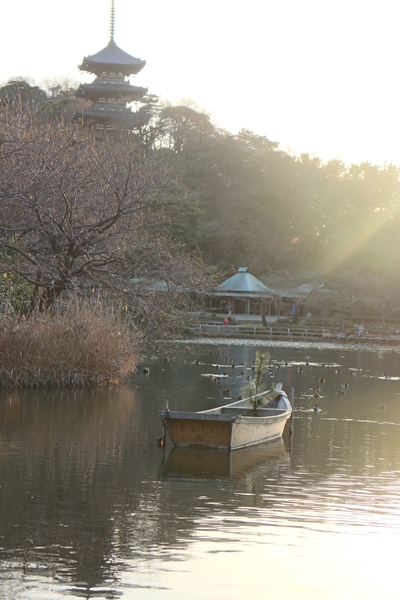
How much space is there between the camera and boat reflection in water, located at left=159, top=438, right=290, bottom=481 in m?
10.7

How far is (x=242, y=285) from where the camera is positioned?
Answer: 52.2 metres

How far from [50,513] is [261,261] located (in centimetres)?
5150

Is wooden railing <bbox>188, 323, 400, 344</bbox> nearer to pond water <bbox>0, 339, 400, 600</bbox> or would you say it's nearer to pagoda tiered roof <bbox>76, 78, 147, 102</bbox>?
pagoda tiered roof <bbox>76, 78, 147, 102</bbox>

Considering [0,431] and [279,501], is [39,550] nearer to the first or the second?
[279,501]

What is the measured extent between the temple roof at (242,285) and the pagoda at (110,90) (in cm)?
1210

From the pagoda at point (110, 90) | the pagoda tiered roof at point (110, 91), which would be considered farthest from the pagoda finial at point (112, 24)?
the pagoda tiered roof at point (110, 91)

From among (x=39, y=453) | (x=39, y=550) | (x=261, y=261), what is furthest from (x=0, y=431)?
(x=261, y=261)

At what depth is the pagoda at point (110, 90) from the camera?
53.0 metres

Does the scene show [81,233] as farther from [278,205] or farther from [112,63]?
[278,205]

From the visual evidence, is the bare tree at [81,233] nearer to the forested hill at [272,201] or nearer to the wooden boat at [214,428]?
the wooden boat at [214,428]

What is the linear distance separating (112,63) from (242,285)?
790 inches

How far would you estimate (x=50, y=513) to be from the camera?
7.96m

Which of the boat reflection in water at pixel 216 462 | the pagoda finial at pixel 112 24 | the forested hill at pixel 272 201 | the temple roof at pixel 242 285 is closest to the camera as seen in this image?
the boat reflection in water at pixel 216 462

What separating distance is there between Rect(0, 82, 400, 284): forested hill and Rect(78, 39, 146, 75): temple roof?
115 inches
